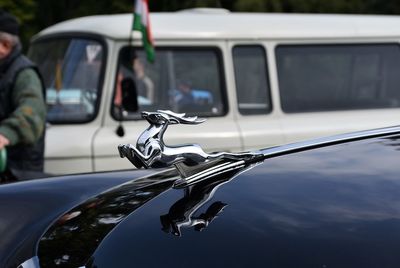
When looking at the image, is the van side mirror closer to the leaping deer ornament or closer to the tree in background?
the leaping deer ornament

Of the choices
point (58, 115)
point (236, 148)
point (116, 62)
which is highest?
point (116, 62)

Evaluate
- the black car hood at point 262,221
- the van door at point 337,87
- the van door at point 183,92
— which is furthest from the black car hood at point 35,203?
the van door at point 337,87

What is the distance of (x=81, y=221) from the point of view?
6.18ft

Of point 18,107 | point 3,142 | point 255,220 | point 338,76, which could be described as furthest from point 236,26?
point 255,220

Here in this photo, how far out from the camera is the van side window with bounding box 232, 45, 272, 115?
17.0 feet

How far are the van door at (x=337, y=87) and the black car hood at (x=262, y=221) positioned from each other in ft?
10.8

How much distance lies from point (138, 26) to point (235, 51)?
2.31 feet

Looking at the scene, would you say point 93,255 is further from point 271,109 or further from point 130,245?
point 271,109

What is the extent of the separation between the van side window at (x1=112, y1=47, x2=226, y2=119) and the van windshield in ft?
0.96

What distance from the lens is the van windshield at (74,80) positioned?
499 centimetres

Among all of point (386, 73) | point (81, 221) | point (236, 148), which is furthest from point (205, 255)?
point (386, 73)

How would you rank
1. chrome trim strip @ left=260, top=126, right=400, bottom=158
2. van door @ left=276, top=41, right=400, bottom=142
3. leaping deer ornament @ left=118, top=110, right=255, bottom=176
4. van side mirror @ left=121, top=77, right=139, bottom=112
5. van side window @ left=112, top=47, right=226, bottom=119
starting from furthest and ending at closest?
van door @ left=276, top=41, right=400, bottom=142 → van side window @ left=112, top=47, right=226, bottom=119 → van side mirror @ left=121, top=77, right=139, bottom=112 → chrome trim strip @ left=260, top=126, right=400, bottom=158 → leaping deer ornament @ left=118, top=110, right=255, bottom=176

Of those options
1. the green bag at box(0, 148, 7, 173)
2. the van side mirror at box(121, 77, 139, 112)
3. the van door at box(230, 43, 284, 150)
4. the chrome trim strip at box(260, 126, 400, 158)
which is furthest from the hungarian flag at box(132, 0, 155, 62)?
the chrome trim strip at box(260, 126, 400, 158)

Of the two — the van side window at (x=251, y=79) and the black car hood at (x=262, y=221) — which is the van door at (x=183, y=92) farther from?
the black car hood at (x=262, y=221)
